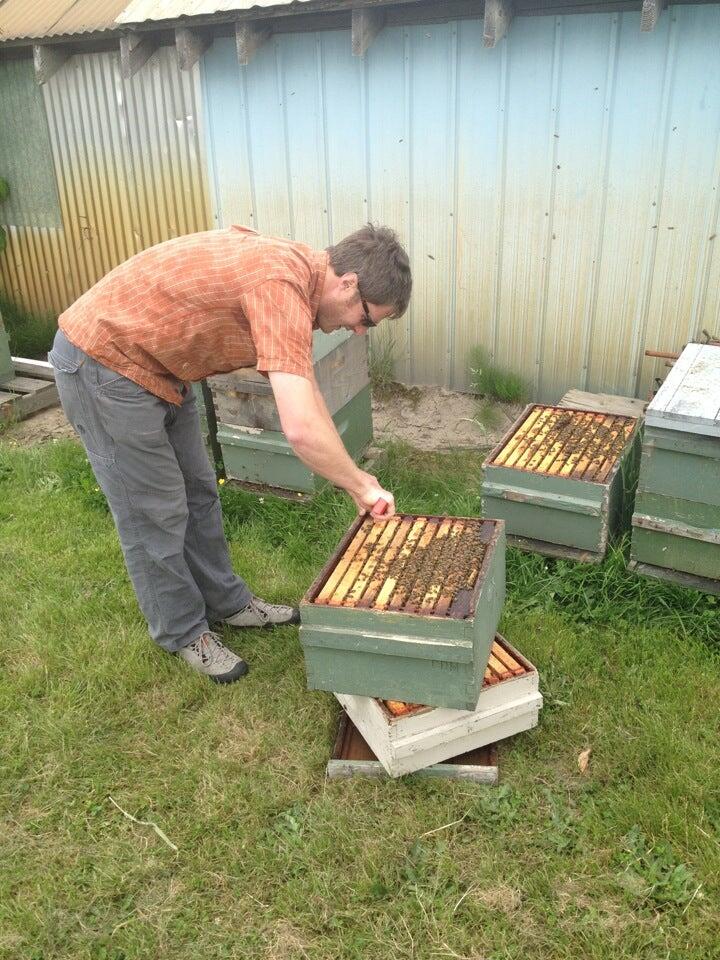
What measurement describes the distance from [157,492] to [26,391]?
396cm

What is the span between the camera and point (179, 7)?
5293 millimetres

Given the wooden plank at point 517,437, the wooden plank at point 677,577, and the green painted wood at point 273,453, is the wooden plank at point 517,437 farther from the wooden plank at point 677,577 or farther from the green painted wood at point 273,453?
the green painted wood at point 273,453

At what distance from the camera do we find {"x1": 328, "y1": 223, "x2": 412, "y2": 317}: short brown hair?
253cm

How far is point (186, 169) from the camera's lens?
6.13m

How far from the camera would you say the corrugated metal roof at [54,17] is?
234 inches

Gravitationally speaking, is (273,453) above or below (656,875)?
above

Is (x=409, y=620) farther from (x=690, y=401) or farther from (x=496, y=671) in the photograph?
(x=690, y=401)

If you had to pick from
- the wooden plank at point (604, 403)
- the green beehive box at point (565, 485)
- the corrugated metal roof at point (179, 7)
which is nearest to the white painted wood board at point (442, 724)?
the green beehive box at point (565, 485)

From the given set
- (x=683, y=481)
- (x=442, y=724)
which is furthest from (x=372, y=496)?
(x=683, y=481)

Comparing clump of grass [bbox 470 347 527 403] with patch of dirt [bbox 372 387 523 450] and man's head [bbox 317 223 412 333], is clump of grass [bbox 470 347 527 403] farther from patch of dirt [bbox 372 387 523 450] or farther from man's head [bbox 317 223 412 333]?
man's head [bbox 317 223 412 333]

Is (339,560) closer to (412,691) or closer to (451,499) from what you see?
(412,691)

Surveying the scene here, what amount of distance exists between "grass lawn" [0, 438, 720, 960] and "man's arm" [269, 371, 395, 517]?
1136 millimetres

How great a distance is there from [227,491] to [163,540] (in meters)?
1.50

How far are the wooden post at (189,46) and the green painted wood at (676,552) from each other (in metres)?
4.41
